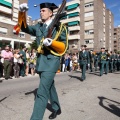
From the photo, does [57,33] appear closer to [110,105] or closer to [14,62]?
[110,105]

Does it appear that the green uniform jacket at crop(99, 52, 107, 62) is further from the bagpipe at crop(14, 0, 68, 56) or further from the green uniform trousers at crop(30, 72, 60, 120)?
the green uniform trousers at crop(30, 72, 60, 120)

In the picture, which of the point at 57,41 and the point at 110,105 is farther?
the point at 110,105

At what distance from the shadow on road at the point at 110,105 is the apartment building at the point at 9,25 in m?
36.1

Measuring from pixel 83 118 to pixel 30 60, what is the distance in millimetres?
10050

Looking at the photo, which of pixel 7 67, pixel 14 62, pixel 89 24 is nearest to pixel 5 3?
pixel 89 24

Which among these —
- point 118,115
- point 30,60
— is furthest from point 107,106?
point 30,60

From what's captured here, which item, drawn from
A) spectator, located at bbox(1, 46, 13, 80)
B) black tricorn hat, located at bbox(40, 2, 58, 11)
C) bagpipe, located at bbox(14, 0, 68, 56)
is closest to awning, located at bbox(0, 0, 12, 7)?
spectator, located at bbox(1, 46, 13, 80)

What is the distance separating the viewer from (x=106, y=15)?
63125 mm

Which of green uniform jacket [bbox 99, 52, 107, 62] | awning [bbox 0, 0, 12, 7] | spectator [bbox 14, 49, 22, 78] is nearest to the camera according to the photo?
spectator [bbox 14, 49, 22, 78]

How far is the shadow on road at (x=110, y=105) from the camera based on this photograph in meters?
4.89

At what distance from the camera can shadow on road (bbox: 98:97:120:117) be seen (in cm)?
489

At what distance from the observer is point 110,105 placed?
18.0 ft

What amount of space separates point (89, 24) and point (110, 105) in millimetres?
54377

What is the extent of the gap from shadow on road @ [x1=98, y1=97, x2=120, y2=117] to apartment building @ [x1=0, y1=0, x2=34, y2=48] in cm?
3609
